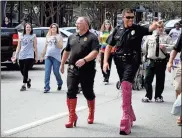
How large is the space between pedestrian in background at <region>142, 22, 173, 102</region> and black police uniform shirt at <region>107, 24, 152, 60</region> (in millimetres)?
2402

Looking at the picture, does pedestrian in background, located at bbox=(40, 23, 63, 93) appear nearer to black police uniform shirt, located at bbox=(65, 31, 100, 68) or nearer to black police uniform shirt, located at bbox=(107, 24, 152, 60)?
black police uniform shirt, located at bbox=(65, 31, 100, 68)

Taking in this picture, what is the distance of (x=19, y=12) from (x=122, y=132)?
76.2 feet

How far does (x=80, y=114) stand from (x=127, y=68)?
5.44ft

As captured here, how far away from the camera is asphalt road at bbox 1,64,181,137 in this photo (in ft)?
22.5

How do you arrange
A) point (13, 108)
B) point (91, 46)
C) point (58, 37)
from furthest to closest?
point (58, 37) → point (13, 108) → point (91, 46)

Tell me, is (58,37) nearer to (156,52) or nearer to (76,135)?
(156,52)

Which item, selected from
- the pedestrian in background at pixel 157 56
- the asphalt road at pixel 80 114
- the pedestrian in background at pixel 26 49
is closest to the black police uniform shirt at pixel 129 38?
the asphalt road at pixel 80 114

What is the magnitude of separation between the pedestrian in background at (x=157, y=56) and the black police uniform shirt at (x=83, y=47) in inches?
99.4

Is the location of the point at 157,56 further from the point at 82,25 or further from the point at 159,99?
the point at 82,25

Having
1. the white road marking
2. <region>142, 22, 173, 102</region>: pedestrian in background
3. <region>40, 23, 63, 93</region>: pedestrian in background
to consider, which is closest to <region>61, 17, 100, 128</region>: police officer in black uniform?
the white road marking

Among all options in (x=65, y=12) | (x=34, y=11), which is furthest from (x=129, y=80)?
(x=65, y=12)

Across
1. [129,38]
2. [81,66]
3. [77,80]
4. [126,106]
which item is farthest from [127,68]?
[77,80]

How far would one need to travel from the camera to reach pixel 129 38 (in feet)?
22.9

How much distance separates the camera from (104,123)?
748cm
